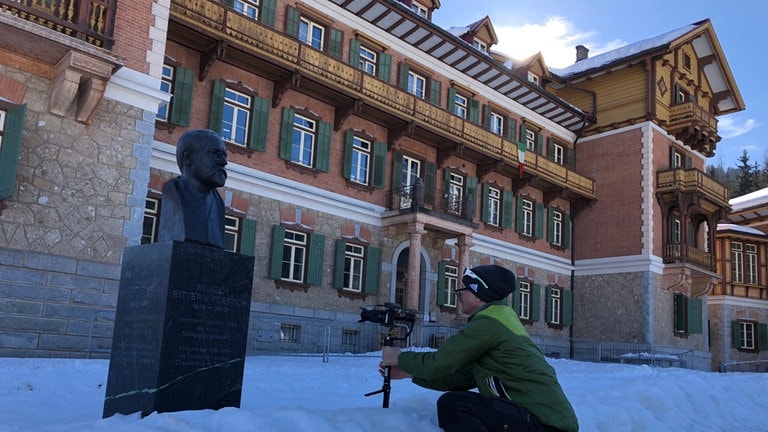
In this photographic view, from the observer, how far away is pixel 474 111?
26.5 metres

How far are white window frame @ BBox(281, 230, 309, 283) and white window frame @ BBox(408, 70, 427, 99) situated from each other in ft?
24.2

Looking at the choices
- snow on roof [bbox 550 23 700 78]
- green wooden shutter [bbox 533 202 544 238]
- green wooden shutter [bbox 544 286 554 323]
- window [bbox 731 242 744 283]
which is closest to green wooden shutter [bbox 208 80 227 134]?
green wooden shutter [bbox 533 202 544 238]

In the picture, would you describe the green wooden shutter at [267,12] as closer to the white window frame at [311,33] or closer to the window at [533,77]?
the white window frame at [311,33]

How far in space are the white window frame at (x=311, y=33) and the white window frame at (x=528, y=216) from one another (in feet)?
38.3

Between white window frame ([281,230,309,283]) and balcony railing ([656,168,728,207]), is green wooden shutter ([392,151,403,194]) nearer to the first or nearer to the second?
white window frame ([281,230,309,283])

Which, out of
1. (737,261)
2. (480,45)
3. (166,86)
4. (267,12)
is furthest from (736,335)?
(166,86)

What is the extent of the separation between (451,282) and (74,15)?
51.5 feet

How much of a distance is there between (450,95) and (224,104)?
9758 millimetres

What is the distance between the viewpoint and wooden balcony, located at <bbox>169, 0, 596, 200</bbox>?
1702 centimetres

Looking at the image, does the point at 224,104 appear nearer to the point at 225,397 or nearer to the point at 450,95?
the point at 450,95

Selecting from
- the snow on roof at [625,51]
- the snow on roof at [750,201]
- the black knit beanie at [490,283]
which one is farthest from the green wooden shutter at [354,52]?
the snow on roof at [750,201]

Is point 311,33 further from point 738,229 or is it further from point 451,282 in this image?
point 738,229

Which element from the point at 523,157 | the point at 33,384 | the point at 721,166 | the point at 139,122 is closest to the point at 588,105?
the point at 523,157

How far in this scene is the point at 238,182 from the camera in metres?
18.3
